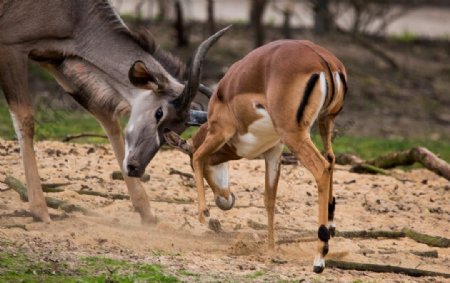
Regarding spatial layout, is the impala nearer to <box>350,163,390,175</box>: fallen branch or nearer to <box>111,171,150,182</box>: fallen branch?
<box>111,171,150,182</box>: fallen branch

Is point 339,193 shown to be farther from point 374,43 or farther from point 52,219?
point 374,43

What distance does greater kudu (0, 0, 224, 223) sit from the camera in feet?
31.2

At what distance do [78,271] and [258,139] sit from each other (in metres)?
1.74

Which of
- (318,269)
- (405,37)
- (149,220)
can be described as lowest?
(405,37)

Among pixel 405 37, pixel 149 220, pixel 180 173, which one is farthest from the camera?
pixel 405 37

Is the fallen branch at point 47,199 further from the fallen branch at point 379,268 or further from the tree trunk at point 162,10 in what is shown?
the tree trunk at point 162,10

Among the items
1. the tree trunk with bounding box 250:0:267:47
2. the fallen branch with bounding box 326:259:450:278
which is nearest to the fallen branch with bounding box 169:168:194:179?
the fallen branch with bounding box 326:259:450:278

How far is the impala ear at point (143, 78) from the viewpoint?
9266mm

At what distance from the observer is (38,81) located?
672 inches

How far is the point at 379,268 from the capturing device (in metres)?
8.05

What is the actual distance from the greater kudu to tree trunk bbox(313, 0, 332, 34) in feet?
31.6

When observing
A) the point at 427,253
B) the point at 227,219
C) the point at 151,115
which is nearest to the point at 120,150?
the point at 151,115

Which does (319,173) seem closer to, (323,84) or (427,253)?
(323,84)

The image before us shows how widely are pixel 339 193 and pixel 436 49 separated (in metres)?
10.6
